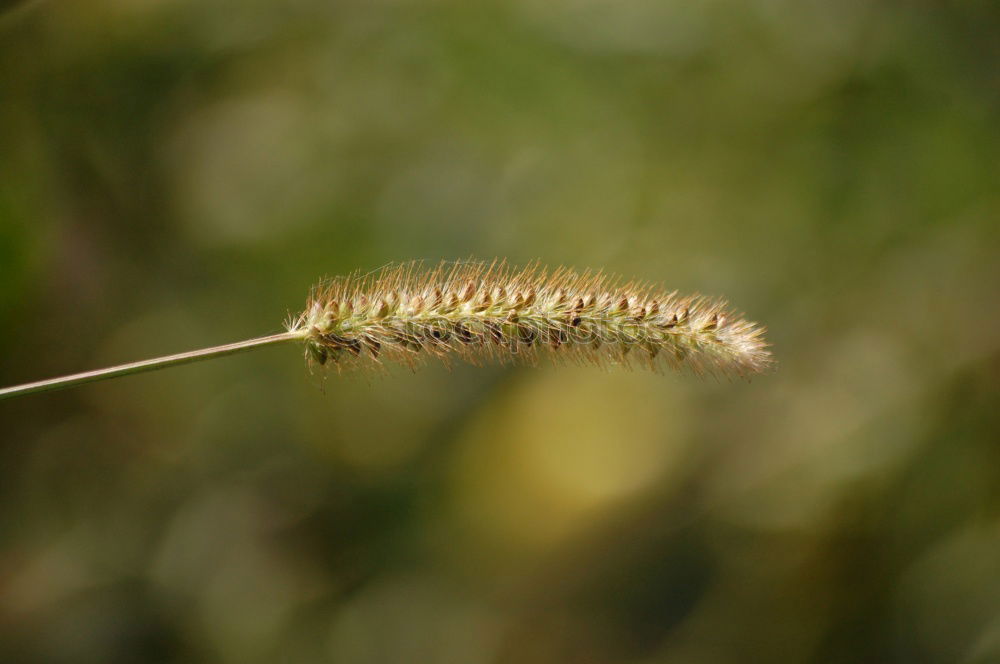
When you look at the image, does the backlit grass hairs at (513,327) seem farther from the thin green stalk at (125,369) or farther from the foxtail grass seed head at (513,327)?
the thin green stalk at (125,369)

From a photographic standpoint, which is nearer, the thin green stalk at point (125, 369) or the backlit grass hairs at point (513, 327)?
the thin green stalk at point (125, 369)

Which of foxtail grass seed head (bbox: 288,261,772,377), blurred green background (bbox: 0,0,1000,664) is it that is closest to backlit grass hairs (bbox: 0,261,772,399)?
foxtail grass seed head (bbox: 288,261,772,377)

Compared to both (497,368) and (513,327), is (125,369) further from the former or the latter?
(497,368)

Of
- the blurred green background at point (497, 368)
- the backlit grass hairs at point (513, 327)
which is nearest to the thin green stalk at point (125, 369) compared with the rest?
the backlit grass hairs at point (513, 327)

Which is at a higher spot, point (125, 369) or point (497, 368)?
point (497, 368)

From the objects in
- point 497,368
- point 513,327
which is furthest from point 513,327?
point 497,368
